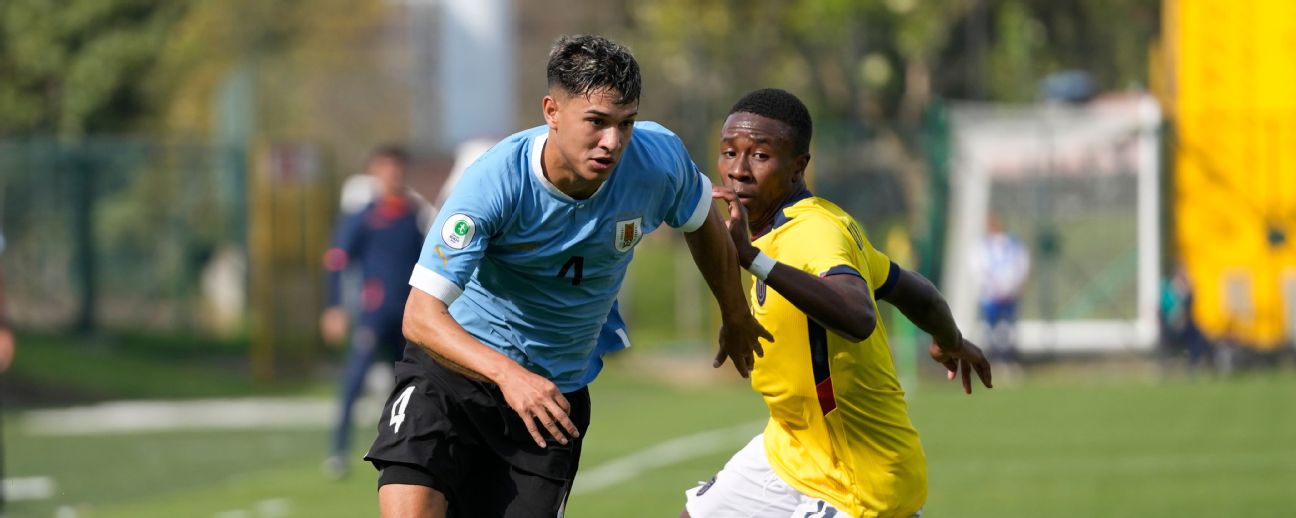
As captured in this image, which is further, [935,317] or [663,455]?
[663,455]

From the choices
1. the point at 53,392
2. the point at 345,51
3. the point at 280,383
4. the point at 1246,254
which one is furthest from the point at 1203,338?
the point at 345,51

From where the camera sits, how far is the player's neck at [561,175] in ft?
17.7

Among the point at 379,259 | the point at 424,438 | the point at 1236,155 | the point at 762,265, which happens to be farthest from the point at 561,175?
A: the point at 1236,155

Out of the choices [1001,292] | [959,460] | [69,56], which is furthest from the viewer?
[69,56]

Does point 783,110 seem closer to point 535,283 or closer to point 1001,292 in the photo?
point 535,283

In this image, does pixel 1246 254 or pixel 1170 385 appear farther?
pixel 1246 254

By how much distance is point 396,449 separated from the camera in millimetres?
5660

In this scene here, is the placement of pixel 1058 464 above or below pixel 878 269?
below

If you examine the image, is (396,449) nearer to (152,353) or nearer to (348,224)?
(348,224)

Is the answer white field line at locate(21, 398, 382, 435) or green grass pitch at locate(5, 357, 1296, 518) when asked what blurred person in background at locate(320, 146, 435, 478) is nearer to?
green grass pitch at locate(5, 357, 1296, 518)

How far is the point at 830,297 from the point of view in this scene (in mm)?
5324

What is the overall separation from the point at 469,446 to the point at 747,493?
1026 mm

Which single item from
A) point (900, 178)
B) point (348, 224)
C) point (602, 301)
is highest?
point (602, 301)

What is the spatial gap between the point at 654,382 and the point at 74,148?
34.8 feet
